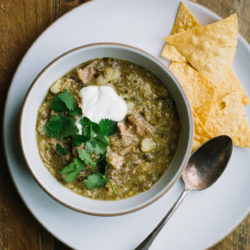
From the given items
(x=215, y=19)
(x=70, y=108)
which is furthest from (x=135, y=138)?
(x=215, y=19)

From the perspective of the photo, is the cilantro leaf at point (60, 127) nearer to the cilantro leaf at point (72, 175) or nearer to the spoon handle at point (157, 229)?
the cilantro leaf at point (72, 175)

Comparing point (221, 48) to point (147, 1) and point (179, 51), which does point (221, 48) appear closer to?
point (179, 51)

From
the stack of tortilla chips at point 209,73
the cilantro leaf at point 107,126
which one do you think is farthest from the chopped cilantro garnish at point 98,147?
the stack of tortilla chips at point 209,73

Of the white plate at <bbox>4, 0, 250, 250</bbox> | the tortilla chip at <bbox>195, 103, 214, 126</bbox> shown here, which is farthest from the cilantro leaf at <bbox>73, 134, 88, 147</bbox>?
the tortilla chip at <bbox>195, 103, 214, 126</bbox>

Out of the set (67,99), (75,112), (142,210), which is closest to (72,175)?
(75,112)

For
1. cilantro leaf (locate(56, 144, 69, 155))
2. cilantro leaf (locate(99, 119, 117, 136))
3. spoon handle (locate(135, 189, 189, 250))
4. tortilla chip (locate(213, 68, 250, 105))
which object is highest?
tortilla chip (locate(213, 68, 250, 105))

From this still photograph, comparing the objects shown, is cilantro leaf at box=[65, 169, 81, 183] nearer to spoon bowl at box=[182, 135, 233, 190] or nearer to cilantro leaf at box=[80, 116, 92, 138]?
cilantro leaf at box=[80, 116, 92, 138]
